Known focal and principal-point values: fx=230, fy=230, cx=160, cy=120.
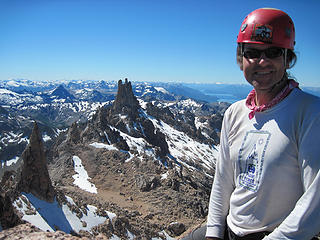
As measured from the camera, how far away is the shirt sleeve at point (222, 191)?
3321mm

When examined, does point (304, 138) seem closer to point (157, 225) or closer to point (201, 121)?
point (157, 225)

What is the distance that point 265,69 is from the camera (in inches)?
107

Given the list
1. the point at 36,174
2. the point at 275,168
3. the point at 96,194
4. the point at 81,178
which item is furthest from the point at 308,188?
the point at 81,178

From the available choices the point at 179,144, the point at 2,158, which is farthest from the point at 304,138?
the point at 2,158

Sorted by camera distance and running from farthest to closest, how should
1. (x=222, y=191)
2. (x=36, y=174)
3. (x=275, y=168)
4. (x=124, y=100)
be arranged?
(x=124, y=100) < (x=36, y=174) < (x=222, y=191) < (x=275, y=168)

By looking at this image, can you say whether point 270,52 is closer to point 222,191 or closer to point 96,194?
point 222,191

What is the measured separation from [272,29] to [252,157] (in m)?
1.53

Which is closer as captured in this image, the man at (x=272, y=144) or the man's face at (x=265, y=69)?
the man at (x=272, y=144)

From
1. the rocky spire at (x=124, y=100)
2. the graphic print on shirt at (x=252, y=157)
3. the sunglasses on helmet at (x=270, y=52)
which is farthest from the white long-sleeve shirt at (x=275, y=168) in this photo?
the rocky spire at (x=124, y=100)

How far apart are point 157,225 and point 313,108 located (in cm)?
2134

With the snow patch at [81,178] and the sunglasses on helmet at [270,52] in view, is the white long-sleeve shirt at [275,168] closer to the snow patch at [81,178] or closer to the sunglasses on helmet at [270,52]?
the sunglasses on helmet at [270,52]

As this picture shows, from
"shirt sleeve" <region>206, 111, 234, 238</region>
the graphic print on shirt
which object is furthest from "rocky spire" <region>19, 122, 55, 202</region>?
the graphic print on shirt

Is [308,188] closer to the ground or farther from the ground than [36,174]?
farther from the ground

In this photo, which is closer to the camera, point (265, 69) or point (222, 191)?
point (265, 69)
